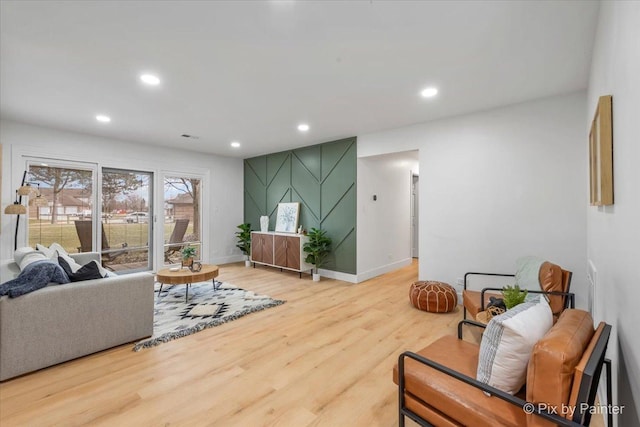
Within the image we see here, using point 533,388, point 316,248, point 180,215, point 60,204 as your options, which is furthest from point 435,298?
point 60,204

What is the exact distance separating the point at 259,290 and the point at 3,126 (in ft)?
14.7

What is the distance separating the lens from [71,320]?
8.03 feet

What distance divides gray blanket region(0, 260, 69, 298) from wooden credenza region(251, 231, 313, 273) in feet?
11.1

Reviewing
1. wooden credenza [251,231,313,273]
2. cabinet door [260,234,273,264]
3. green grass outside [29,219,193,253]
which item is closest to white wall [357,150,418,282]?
wooden credenza [251,231,313,273]

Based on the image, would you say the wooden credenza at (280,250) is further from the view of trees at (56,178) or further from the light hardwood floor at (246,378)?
the view of trees at (56,178)

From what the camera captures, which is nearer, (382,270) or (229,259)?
(382,270)

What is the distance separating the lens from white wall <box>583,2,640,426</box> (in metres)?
1.12

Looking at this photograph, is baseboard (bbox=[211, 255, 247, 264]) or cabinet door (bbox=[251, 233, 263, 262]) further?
baseboard (bbox=[211, 255, 247, 264])

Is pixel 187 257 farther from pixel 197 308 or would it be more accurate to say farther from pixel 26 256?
pixel 26 256

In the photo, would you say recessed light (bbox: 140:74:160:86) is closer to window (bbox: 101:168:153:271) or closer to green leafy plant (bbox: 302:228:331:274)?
window (bbox: 101:168:153:271)

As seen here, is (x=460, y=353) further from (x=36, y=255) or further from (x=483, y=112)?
(x=36, y=255)

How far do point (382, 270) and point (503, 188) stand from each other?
9.13 ft

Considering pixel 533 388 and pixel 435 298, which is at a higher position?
pixel 533 388

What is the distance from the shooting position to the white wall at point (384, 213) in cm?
523
